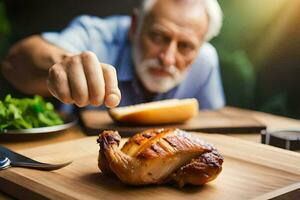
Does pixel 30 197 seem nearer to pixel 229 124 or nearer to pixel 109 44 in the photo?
pixel 229 124

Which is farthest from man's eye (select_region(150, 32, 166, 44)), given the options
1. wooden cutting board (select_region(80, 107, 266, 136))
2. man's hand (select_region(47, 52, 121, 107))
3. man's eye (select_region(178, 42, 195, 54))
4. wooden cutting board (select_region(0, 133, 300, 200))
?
man's hand (select_region(47, 52, 121, 107))

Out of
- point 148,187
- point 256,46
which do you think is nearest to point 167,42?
point 256,46

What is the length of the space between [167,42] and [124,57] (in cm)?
28

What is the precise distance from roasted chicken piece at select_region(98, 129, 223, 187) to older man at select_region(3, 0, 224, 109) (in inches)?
60.5

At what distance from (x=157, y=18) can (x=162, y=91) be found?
43cm

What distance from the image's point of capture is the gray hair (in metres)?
3.33

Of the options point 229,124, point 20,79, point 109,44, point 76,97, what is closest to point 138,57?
point 109,44

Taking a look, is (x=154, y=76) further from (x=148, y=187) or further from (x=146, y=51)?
(x=148, y=187)

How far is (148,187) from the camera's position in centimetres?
155

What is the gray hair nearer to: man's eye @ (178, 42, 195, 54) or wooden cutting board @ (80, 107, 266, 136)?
man's eye @ (178, 42, 195, 54)

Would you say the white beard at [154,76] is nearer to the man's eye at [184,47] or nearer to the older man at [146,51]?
the older man at [146,51]

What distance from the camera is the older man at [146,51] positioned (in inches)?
125

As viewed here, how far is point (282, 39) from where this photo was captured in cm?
344

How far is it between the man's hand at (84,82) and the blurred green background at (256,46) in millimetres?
1669
